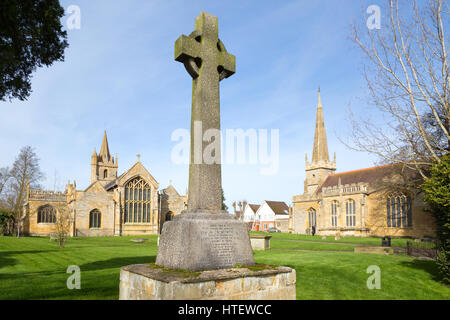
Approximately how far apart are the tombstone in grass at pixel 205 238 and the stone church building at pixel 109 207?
129 ft

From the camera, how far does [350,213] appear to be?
43.0m

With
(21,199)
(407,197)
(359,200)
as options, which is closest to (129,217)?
(21,199)

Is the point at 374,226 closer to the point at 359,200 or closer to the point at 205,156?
the point at 359,200

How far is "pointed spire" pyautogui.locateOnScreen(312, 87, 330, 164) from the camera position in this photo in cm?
5628

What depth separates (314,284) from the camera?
9844 millimetres

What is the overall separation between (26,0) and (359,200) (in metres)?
40.5

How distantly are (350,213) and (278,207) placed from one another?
110 ft

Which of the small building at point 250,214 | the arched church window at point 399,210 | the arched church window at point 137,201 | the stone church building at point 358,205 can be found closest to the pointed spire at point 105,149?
the arched church window at point 137,201

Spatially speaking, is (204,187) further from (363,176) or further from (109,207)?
(363,176)

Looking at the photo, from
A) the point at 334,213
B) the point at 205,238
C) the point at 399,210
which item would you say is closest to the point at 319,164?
the point at 334,213

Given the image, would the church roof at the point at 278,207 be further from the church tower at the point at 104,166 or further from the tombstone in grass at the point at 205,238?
the tombstone in grass at the point at 205,238

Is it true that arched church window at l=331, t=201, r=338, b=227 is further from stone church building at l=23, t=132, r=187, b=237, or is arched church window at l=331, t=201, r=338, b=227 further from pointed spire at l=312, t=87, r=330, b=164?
stone church building at l=23, t=132, r=187, b=237

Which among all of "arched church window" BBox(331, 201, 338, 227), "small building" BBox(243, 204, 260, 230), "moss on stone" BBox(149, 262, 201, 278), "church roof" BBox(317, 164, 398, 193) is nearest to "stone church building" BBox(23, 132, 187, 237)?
"arched church window" BBox(331, 201, 338, 227)
